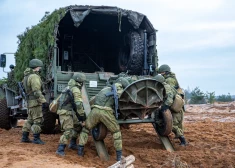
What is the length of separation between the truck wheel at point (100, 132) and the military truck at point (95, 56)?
2 centimetres


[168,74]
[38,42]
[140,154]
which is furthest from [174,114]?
[38,42]

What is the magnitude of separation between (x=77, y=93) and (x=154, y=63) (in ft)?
10.4

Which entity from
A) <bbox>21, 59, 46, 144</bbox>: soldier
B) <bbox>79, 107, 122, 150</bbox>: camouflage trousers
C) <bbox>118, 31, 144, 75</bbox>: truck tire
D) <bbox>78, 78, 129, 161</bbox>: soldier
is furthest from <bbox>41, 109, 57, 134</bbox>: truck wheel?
<bbox>118, 31, 144, 75</bbox>: truck tire

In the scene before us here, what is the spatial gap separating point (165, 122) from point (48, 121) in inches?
114

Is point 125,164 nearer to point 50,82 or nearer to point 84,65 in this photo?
point 50,82

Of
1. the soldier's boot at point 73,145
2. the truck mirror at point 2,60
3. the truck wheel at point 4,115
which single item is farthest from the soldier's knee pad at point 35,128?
the truck mirror at point 2,60

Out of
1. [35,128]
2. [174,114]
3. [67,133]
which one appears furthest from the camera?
[174,114]

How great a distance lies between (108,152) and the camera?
6.91m

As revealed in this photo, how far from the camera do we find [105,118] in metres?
6.21

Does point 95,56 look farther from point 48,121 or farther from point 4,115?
point 48,121

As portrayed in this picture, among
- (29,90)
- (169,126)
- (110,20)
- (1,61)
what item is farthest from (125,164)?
(1,61)

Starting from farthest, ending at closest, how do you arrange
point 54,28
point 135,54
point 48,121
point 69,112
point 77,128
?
1. point 135,54
2. point 48,121
3. point 54,28
4. point 77,128
5. point 69,112

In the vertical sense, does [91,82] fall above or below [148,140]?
above

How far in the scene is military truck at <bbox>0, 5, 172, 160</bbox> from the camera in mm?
6531
